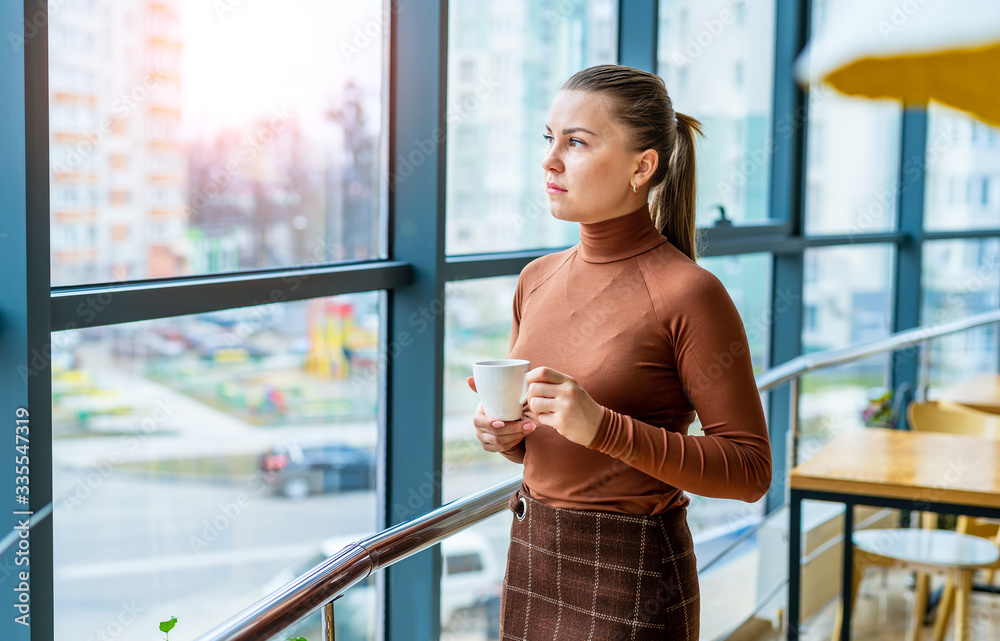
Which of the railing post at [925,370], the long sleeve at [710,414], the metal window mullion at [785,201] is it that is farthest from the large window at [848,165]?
the long sleeve at [710,414]

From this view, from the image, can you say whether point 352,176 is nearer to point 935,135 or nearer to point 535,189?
point 535,189

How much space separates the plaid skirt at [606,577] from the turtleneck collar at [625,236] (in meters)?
0.34

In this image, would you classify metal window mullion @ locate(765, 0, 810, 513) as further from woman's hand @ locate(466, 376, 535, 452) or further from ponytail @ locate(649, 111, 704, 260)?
woman's hand @ locate(466, 376, 535, 452)

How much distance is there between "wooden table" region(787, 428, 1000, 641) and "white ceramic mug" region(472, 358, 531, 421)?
125 centimetres

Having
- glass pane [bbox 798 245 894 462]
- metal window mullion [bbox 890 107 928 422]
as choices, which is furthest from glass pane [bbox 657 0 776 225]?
metal window mullion [bbox 890 107 928 422]

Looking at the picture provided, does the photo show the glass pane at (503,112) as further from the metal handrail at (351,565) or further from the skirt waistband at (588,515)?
the skirt waistband at (588,515)

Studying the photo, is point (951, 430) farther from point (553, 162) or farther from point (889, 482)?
point (553, 162)

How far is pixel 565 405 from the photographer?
102 centimetres

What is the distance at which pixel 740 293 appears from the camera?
4039 millimetres

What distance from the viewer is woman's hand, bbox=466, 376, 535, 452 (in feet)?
3.80

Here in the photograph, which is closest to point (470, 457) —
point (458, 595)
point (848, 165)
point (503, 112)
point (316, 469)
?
point (458, 595)

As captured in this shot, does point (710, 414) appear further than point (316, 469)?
No

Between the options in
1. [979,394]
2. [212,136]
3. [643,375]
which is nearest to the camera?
[643,375]

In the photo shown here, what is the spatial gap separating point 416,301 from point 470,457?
21.8 inches
